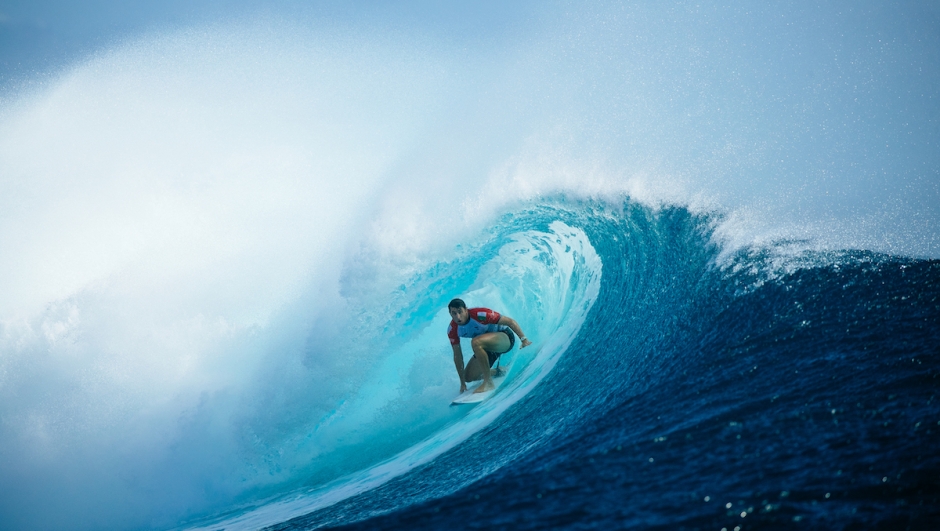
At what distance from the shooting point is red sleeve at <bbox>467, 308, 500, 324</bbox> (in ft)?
17.7

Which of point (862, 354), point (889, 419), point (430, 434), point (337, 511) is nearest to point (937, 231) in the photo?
point (862, 354)

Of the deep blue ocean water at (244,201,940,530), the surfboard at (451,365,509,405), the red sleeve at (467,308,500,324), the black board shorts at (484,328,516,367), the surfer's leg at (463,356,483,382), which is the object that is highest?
the red sleeve at (467,308,500,324)

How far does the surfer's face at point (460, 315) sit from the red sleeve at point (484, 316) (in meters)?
0.10

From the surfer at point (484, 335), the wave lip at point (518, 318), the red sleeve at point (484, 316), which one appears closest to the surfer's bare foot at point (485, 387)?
the surfer at point (484, 335)

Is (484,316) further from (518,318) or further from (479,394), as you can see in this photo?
(518,318)

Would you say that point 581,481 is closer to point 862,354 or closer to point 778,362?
point 778,362

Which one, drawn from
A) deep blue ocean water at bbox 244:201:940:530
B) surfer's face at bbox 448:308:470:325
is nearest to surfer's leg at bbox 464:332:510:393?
surfer's face at bbox 448:308:470:325

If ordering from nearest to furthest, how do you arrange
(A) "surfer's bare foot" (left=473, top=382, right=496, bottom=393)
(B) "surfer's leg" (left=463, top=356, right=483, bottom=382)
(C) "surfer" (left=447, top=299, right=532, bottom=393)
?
1. (C) "surfer" (left=447, top=299, right=532, bottom=393)
2. (A) "surfer's bare foot" (left=473, top=382, right=496, bottom=393)
3. (B) "surfer's leg" (left=463, top=356, right=483, bottom=382)

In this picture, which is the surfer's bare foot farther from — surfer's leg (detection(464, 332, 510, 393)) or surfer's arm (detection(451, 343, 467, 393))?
surfer's arm (detection(451, 343, 467, 393))

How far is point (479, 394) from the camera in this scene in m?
5.52

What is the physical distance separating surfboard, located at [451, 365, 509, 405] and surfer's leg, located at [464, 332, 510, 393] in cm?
6

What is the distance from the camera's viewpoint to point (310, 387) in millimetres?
6504

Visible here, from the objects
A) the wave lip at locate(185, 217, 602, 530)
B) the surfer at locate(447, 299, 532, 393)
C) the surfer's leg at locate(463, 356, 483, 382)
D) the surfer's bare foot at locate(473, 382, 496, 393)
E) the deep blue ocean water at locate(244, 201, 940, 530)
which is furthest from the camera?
the surfer's leg at locate(463, 356, 483, 382)

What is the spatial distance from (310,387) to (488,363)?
2.42m
